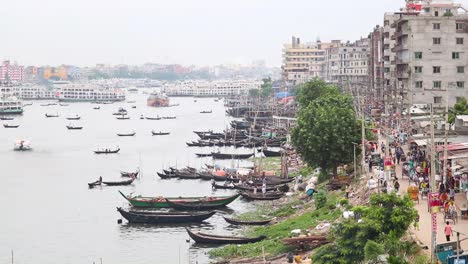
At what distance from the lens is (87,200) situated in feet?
156

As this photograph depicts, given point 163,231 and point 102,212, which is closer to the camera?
point 163,231

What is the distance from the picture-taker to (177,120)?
126 meters

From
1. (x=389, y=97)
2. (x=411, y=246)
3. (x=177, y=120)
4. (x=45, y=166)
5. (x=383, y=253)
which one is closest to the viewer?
(x=383, y=253)

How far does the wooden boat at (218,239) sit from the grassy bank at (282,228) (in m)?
0.67

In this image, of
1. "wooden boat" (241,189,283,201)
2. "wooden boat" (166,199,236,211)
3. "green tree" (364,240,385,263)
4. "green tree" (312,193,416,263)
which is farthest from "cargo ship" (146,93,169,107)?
"green tree" (364,240,385,263)

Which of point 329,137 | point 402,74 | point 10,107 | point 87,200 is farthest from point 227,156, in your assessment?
point 10,107

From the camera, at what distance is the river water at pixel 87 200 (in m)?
33.8

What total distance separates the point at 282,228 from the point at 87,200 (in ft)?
59.6

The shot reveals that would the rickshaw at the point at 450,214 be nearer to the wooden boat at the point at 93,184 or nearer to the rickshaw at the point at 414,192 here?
the rickshaw at the point at 414,192

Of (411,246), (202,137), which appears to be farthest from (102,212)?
(202,137)

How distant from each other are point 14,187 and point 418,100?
2494 centimetres

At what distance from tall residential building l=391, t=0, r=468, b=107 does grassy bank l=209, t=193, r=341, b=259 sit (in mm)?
14068

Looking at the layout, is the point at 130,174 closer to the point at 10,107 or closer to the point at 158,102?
the point at 10,107

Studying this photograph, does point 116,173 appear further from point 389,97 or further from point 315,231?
point 315,231
